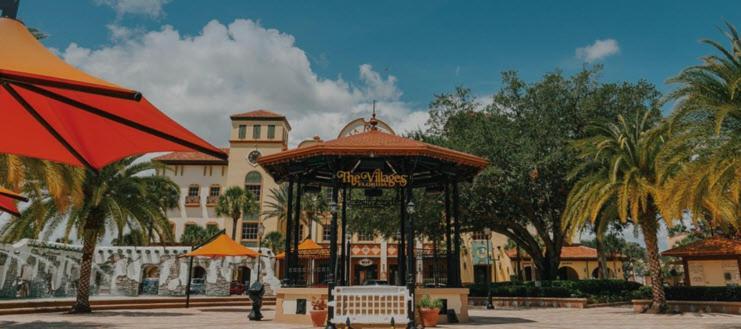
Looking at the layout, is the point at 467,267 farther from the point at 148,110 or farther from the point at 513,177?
the point at 148,110

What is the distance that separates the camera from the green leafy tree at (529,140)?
977 inches

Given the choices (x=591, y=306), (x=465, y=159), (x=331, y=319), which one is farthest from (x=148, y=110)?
(x=591, y=306)

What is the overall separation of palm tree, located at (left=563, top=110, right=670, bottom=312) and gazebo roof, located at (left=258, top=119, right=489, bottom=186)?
6629mm

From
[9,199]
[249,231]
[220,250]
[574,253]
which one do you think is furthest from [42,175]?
[574,253]

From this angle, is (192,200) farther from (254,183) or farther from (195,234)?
(254,183)

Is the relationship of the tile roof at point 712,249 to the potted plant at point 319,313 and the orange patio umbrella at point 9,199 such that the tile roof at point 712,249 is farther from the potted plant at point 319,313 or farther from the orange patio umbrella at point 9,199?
the orange patio umbrella at point 9,199

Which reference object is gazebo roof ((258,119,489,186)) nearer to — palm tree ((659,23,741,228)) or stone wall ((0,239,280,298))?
palm tree ((659,23,741,228))

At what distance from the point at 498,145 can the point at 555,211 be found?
647cm

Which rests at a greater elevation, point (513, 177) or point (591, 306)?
point (513, 177)

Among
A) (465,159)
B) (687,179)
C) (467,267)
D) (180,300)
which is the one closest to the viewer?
(687,179)

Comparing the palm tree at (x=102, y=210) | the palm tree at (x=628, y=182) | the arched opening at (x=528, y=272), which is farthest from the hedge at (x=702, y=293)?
the arched opening at (x=528, y=272)

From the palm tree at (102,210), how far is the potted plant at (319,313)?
10422 mm

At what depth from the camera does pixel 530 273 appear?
6150cm

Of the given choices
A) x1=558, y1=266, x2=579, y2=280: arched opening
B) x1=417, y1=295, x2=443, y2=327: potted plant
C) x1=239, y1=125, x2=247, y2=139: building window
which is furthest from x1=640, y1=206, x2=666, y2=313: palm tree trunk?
x1=239, y1=125, x2=247, y2=139: building window
